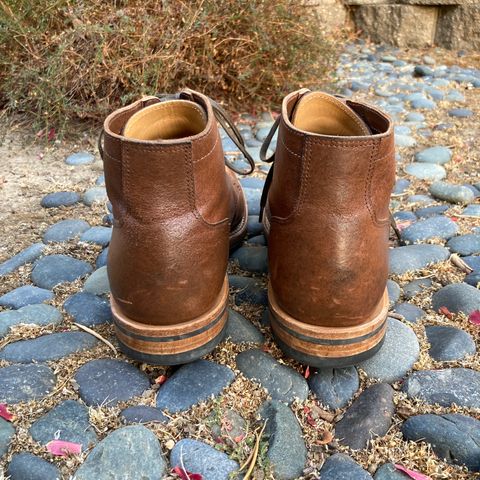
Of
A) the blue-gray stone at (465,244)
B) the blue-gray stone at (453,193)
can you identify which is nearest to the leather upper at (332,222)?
the blue-gray stone at (465,244)

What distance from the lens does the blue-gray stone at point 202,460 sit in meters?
1.21

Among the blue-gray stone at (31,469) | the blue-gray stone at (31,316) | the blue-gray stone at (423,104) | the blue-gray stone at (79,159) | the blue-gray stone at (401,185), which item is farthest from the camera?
the blue-gray stone at (423,104)

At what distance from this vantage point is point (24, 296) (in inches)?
70.9

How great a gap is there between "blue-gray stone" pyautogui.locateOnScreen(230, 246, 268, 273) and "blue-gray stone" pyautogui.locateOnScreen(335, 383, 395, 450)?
2.02 feet

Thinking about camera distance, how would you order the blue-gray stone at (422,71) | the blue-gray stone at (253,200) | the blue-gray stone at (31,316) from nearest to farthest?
1. the blue-gray stone at (31,316)
2. the blue-gray stone at (253,200)
3. the blue-gray stone at (422,71)

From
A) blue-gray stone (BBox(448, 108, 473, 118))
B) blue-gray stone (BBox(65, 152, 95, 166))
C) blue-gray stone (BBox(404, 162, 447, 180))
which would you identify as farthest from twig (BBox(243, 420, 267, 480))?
blue-gray stone (BBox(448, 108, 473, 118))

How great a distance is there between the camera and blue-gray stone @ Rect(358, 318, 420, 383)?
58.1 inches

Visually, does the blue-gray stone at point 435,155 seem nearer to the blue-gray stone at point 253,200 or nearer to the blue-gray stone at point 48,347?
the blue-gray stone at point 253,200

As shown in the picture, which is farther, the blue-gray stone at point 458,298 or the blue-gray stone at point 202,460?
the blue-gray stone at point 458,298

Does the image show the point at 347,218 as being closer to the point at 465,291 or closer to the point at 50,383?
the point at 465,291

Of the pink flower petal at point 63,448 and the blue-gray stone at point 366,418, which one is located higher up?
the pink flower petal at point 63,448

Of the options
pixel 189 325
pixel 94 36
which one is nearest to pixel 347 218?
pixel 189 325

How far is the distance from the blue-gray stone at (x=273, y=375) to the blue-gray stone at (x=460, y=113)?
278cm

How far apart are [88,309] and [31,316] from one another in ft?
0.56
